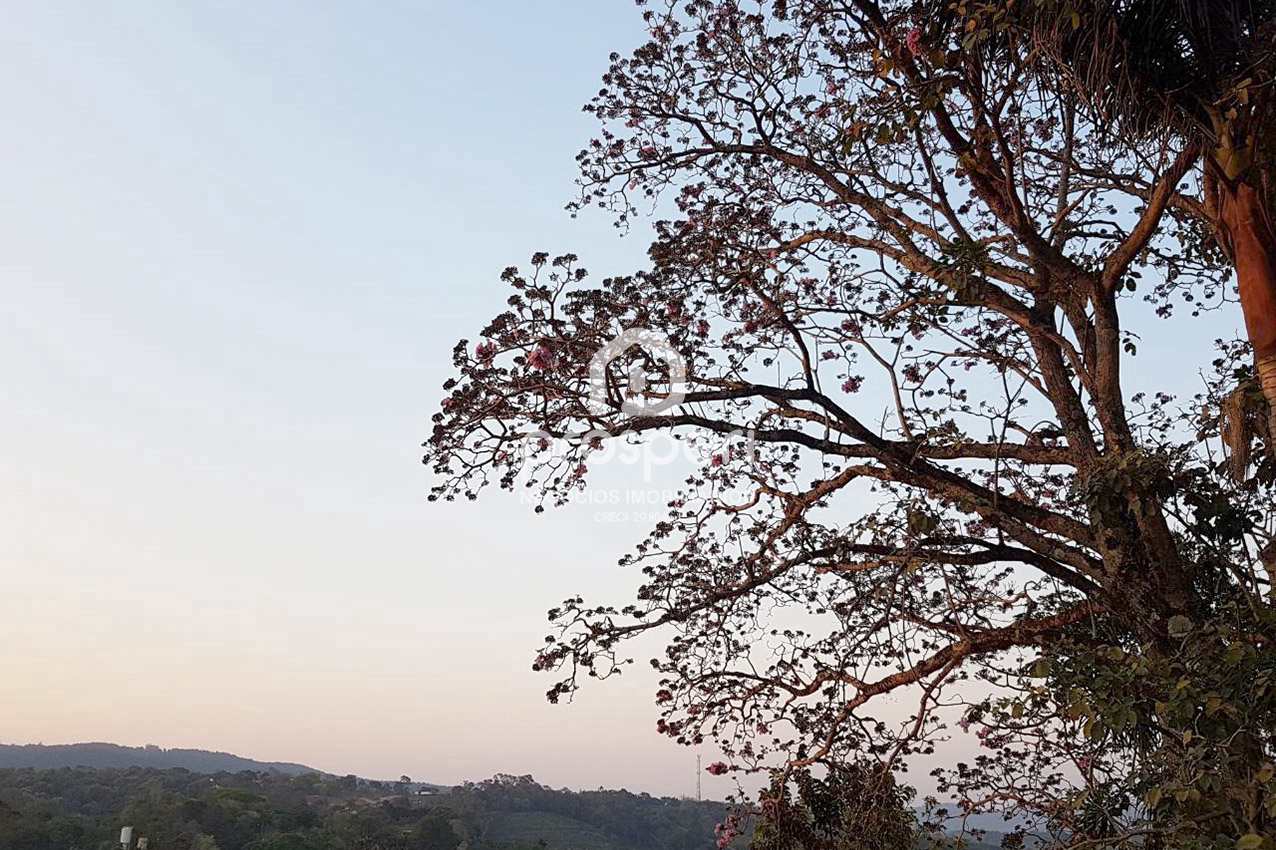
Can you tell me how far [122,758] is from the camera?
43438mm

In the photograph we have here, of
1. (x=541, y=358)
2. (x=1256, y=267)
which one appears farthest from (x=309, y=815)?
(x=1256, y=267)

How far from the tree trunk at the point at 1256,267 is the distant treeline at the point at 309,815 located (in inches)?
684

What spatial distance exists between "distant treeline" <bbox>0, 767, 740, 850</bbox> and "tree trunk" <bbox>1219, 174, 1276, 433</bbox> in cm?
1738

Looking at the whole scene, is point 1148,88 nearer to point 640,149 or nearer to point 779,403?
point 779,403

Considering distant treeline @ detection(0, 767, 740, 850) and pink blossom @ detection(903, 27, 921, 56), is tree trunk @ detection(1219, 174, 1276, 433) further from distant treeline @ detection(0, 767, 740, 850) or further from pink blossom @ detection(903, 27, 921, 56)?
distant treeline @ detection(0, 767, 740, 850)

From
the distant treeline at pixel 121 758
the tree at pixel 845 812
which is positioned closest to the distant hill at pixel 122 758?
the distant treeline at pixel 121 758

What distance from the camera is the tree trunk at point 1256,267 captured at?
12.1 ft

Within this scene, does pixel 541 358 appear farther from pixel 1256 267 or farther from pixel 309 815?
pixel 309 815

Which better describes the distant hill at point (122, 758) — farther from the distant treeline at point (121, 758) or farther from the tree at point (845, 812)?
the tree at point (845, 812)

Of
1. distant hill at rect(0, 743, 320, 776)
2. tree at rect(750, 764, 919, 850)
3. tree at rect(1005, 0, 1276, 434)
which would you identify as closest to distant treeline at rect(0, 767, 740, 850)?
distant hill at rect(0, 743, 320, 776)

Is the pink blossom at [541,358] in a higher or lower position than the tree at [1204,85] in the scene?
lower

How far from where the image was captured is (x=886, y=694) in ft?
16.9

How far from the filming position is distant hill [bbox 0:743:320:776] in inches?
1566

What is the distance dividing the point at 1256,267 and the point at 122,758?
49.5 metres
